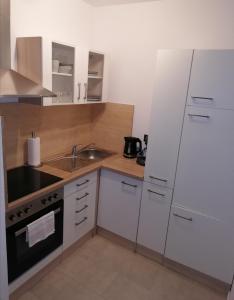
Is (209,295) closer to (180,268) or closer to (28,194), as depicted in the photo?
(180,268)

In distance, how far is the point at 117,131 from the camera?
2.83 m

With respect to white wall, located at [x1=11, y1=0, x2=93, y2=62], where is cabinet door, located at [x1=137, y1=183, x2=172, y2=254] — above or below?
below

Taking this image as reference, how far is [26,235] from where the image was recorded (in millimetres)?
1715

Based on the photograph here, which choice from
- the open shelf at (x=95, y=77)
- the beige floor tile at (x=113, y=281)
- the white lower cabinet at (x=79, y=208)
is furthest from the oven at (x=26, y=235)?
the open shelf at (x=95, y=77)

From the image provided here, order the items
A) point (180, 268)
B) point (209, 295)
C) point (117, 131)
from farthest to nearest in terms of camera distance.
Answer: point (117, 131) → point (180, 268) → point (209, 295)

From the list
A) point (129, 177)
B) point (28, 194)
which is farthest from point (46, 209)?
point (129, 177)

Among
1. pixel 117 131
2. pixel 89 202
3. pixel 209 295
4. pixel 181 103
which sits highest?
pixel 181 103

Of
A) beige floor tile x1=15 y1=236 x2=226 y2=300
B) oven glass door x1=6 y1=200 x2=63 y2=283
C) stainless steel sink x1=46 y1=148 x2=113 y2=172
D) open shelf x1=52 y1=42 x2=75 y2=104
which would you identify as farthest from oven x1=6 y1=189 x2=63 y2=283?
open shelf x1=52 y1=42 x2=75 y2=104

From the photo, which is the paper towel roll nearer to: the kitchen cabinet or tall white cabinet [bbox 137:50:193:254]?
the kitchen cabinet

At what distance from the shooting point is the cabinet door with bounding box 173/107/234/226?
179cm

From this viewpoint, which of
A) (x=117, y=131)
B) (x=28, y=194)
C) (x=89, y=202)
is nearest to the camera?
(x=28, y=194)

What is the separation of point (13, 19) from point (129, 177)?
64.4 inches

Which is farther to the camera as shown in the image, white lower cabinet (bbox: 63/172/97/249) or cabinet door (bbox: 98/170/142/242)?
cabinet door (bbox: 98/170/142/242)

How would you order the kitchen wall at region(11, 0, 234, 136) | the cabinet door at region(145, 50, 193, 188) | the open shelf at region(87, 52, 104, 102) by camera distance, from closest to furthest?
the cabinet door at region(145, 50, 193, 188)
the kitchen wall at region(11, 0, 234, 136)
the open shelf at region(87, 52, 104, 102)
